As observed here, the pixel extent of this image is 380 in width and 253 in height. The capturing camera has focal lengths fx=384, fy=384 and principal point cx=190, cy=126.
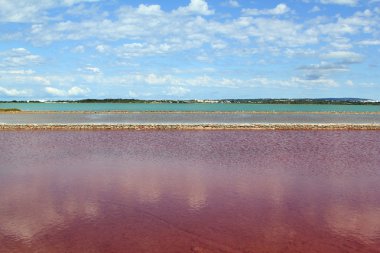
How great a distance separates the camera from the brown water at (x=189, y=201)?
31.9ft

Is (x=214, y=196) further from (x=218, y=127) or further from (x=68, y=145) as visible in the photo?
(x=218, y=127)

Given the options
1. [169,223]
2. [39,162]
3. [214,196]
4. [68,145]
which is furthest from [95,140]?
[169,223]

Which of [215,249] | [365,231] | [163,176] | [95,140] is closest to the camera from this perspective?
[215,249]

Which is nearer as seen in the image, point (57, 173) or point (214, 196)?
point (214, 196)

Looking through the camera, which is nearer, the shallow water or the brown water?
the brown water

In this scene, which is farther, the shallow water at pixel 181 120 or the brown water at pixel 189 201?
the shallow water at pixel 181 120

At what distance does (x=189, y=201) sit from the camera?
13133 millimetres

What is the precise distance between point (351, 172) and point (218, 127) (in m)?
25.5

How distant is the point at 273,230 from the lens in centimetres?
1045

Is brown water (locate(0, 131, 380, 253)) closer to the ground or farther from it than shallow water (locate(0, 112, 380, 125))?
closer to the ground

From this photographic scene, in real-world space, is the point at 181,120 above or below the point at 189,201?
above

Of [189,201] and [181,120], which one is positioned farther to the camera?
A: [181,120]

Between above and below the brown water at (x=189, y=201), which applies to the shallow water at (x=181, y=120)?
above

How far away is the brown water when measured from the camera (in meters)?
9.73
